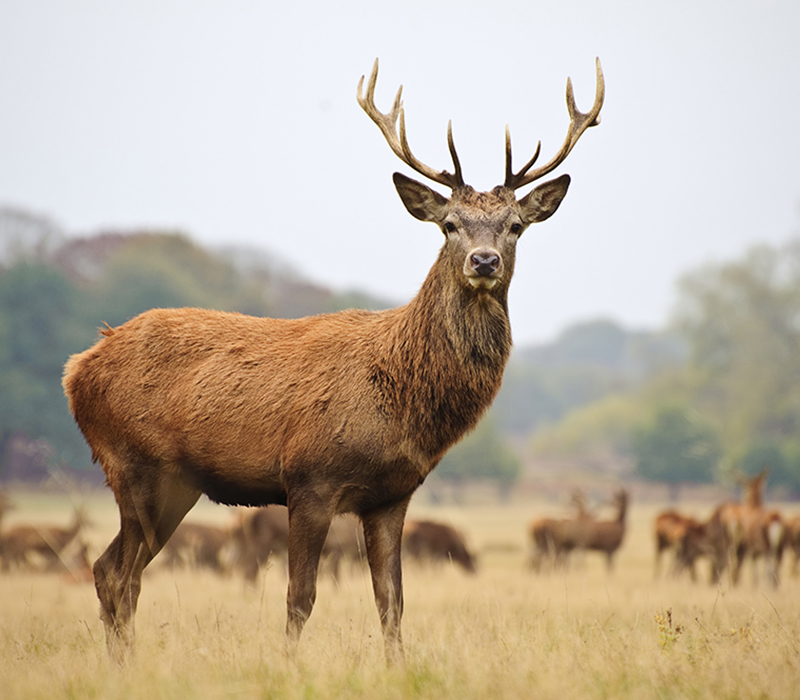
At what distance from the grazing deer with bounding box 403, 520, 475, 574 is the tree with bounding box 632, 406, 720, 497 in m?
31.9

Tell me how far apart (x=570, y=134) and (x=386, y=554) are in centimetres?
289

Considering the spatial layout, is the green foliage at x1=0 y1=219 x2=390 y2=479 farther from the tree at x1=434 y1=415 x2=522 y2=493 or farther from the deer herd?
the deer herd

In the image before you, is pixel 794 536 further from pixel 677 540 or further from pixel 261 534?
pixel 261 534

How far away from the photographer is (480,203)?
5527 millimetres

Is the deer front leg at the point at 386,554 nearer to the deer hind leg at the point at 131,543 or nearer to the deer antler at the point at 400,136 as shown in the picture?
the deer hind leg at the point at 131,543

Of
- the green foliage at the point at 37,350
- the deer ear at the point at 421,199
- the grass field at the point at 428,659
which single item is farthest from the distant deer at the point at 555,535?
the green foliage at the point at 37,350

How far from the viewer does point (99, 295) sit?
1903 inches

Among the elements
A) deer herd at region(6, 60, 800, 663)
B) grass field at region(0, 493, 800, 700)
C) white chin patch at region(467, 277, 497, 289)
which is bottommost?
grass field at region(0, 493, 800, 700)

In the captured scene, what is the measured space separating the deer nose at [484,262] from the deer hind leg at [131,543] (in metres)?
2.29

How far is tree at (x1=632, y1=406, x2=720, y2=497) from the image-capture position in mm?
46531

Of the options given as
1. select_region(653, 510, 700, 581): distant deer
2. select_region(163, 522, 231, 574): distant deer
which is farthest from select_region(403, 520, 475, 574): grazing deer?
select_region(653, 510, 700, 581): distant deer

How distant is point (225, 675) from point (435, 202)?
295 cm

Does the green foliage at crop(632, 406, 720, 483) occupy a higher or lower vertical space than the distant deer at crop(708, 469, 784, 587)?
lower

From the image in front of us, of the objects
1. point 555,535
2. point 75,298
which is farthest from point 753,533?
point 75,298
